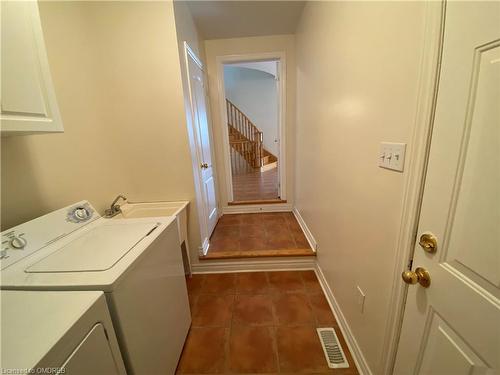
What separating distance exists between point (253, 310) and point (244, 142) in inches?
193

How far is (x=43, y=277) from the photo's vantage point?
2.52 ft

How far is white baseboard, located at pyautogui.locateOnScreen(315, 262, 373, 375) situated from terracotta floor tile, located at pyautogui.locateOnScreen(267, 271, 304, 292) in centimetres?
22

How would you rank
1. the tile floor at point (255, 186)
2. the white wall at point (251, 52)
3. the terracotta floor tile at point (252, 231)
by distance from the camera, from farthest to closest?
the tile floor at point (255, 186), the white wall at point (251, 52), the terracotta floor tile at point (252, 231)

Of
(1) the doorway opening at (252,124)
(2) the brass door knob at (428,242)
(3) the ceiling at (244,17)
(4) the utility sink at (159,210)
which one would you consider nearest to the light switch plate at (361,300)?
(2) the brass door knob at (428,242)

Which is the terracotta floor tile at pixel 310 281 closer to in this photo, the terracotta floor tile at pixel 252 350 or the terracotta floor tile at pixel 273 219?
the terracotta floor tile at pixel 252 350

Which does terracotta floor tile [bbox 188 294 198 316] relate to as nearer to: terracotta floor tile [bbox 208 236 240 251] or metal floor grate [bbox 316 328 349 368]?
terracotta floor tile [bbox 208 236 240 251]

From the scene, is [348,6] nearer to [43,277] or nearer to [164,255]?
[164,255]

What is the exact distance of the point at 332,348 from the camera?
4.33 feet

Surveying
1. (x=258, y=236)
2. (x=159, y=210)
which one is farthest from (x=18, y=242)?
(x=258, y=236)

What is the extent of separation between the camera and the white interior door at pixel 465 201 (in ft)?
1.59

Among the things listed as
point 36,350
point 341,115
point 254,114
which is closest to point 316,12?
point 341,115

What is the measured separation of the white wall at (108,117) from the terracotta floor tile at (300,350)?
3.71 ft

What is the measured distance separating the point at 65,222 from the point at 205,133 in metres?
1.56

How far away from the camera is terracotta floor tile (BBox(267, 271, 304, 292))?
1842 mm
